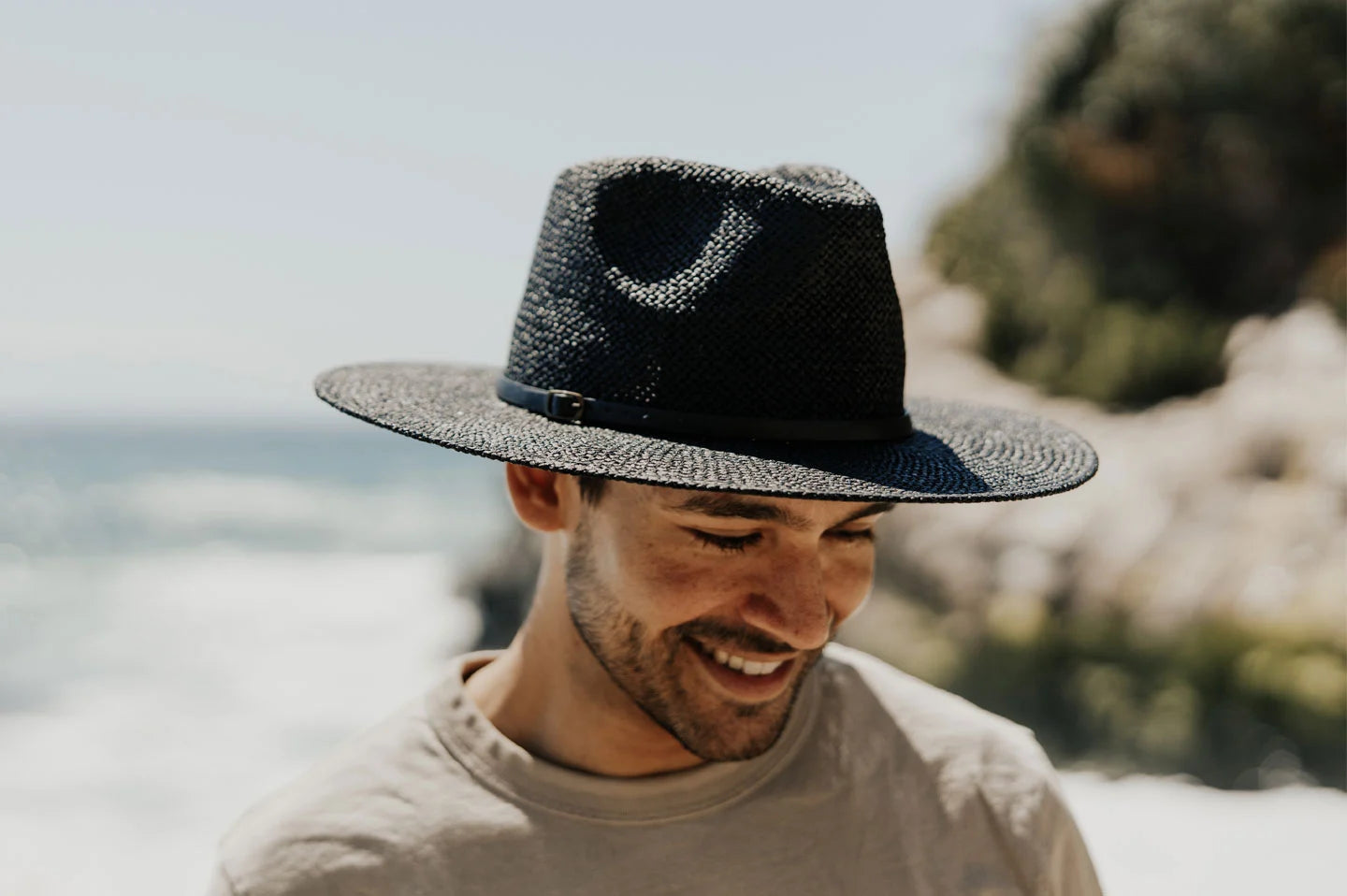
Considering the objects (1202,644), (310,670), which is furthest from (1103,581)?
(310,670)

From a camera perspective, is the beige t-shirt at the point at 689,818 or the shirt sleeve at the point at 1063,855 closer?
the beige t-shirt at the point at 689,818

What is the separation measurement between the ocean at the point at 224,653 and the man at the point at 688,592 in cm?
167

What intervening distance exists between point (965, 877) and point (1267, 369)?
11.7 m

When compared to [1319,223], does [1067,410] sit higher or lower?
lower

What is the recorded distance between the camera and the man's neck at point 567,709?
1.77 m

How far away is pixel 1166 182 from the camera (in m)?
14.8

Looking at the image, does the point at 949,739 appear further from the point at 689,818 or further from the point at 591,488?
the point at 591,488

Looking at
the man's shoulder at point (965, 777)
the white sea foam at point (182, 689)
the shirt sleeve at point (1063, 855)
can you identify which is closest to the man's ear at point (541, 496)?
the man's shoulder at point (965, 777)

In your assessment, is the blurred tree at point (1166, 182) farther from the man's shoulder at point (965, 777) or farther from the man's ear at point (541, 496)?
the man's ear at point (541, 496)

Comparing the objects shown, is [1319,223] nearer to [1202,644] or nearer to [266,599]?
[1202,644]

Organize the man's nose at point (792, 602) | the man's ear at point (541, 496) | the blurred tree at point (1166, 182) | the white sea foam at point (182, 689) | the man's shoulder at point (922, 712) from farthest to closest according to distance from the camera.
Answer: the blurred tree at point (1166, 182) → the white sea foam at point (182, 689) → the man's shoulder at point (922, 712) → the man's ear at point (541, 496) → the man's nose at point (792, 602)

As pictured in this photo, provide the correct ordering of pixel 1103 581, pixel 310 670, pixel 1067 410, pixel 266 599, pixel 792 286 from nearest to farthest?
pixel 792 286 < pixel 1103 581 < pixel 1067 410 < pixel 310 670 < pixel 266 599

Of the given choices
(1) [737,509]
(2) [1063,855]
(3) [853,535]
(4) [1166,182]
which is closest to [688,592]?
(1) [737,509]

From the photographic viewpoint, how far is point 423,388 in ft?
6.29
